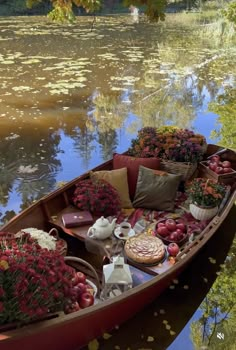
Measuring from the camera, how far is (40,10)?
85.0 feet

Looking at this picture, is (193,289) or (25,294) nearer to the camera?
(25,294)

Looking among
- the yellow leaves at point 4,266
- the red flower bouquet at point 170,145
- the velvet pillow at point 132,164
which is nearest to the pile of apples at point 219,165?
the red flower bouquet at point 170,145

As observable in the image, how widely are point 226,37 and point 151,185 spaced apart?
48.4ft

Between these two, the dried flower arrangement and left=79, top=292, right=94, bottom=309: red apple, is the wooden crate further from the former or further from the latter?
left=79, top=292, right=94, bottom=309: red apple

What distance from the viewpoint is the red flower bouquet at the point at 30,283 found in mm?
2070

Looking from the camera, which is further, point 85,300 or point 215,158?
point 215,158

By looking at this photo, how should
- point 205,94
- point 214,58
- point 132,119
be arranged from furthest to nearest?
point 214,58, point 205,94, point 132,119

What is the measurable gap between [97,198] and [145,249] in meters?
0.78

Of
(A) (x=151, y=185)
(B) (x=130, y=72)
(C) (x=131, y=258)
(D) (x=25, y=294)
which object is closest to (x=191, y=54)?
(B) (x=130, y=72)

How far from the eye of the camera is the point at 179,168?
4215 millimetres

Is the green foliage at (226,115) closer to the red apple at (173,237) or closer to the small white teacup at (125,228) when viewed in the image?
the red apple at (173,237)

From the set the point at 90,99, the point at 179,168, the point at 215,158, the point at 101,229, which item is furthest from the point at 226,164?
the point at 90,99

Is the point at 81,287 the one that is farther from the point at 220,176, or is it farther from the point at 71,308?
the point at 220,176

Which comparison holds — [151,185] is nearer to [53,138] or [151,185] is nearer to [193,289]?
[193,289]
